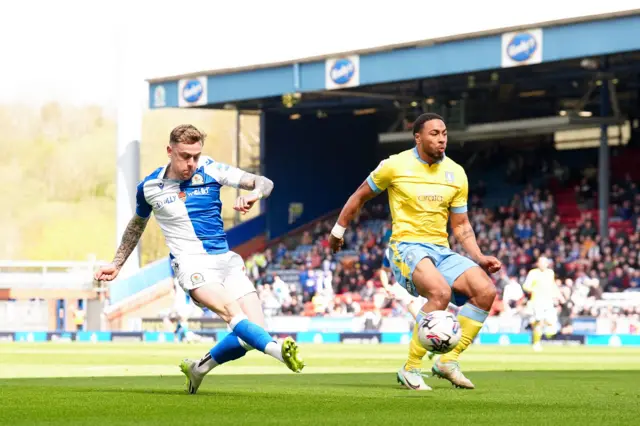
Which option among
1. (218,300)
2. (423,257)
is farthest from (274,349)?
(423,257)

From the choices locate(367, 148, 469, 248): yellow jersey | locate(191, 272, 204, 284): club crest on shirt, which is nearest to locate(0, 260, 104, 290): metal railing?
locate(367, 148, 469, 248): yellow jersey

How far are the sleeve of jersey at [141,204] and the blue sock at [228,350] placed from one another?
123cm

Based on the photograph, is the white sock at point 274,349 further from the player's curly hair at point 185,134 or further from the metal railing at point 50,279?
the metal railing at point 50,279

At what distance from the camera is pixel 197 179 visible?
10289 millimetres

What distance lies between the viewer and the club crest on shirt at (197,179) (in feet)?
33.8

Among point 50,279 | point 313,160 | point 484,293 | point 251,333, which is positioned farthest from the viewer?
point 313,160

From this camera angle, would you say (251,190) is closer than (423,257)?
Yes

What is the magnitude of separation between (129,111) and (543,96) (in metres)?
16.2

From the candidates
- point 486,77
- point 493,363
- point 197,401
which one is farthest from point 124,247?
point 486,77

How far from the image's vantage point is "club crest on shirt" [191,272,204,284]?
1009cm

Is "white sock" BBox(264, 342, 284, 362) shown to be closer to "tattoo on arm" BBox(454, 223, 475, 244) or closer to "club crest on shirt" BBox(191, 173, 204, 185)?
"club crest on shirt" BBox(191, 173, 204, 185)

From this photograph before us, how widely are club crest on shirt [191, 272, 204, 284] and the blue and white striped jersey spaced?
208mm

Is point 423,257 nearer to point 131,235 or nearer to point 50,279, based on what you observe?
point 131,235

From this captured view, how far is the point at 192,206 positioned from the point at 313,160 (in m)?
47.6
